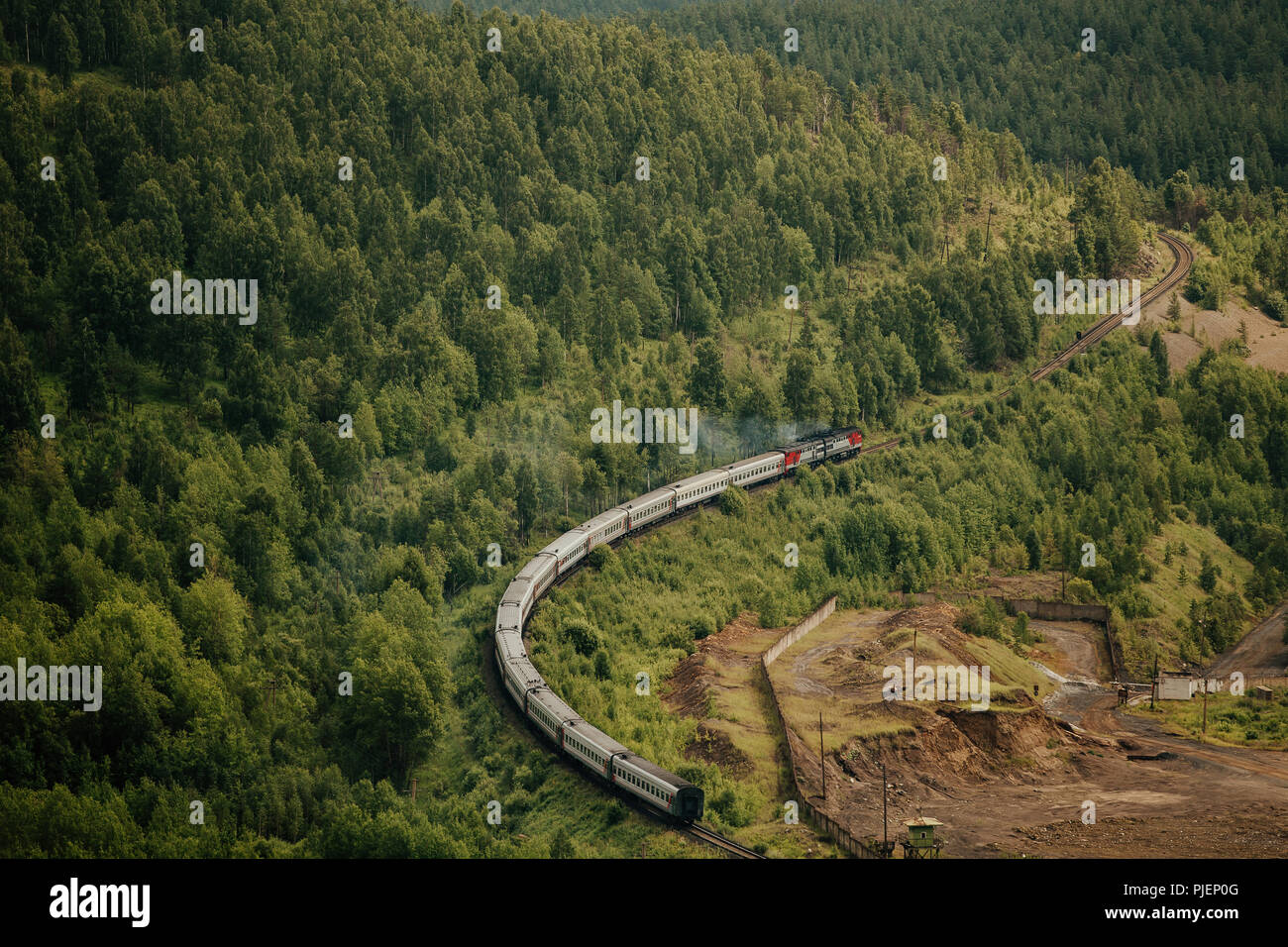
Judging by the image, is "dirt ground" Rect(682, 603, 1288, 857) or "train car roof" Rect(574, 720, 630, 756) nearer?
"dirt ground" Rect(682, 603, 1288, 857)

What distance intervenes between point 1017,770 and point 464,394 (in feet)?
175

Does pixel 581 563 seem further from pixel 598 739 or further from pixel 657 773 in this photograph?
pixel 657 773

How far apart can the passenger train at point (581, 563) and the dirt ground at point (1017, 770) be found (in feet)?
27.8

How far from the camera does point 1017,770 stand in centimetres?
8762

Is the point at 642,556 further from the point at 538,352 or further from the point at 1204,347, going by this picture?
the point at 1204,347

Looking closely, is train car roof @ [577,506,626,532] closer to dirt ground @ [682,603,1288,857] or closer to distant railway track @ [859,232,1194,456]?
dirt ground @ [682,603,1288,857]

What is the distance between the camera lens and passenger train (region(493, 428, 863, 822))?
2950 inches

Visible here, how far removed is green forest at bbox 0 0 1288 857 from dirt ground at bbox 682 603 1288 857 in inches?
291

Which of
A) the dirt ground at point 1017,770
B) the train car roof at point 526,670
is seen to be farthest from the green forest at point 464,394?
the dirt ground at point 1017,770

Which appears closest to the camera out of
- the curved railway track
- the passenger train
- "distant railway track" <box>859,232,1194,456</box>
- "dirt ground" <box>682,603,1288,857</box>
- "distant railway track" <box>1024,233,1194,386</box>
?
the passenger train

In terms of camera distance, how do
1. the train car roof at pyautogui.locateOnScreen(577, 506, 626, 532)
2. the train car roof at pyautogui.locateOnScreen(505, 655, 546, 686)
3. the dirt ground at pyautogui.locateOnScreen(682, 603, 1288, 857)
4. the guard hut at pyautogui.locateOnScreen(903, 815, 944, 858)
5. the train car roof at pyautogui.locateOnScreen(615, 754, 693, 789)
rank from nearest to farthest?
the guard hut at pyautogui.locateOnScreen(903, 815, 944, 858) → the train car roof at pyautogui.locateOnScreen(615, 754, 693, 789) → the dirt ground at pyautogui.locateOnScreen(682, 603, 1288, 857) → the train car roof at pyautogui.locateOnScreen(505, 655, 546, 686) → the train car roof at pyautogui.locateOnScreen(577, 506, 626, 532)

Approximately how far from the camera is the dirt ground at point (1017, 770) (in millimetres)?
76500

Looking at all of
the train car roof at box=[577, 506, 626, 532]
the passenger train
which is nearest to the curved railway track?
the passenger train

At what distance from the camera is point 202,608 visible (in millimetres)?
93188
